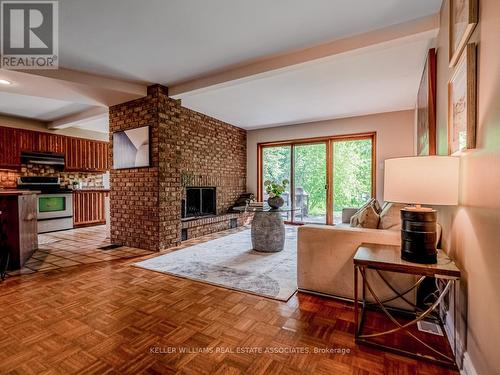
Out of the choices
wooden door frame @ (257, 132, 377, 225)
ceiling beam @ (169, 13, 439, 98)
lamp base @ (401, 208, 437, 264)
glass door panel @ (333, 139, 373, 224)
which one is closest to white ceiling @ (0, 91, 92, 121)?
ceiling beam @ (169, 13, 439, 98)

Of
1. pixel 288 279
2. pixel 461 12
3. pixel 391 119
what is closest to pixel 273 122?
pixel 391 119

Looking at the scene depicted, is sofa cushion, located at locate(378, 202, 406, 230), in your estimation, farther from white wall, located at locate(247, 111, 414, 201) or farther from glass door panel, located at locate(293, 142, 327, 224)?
glass door panel, located at locate(293, 142, 327, 224)

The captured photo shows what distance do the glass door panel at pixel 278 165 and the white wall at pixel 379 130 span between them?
308 mm

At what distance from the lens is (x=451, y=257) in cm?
163

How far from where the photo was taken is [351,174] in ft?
17.1

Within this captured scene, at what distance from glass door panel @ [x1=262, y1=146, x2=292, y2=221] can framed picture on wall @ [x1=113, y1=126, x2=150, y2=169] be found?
3.20 m

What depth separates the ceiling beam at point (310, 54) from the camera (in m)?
2.17

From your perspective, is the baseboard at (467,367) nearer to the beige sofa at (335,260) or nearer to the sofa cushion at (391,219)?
the beige sofa at (335,260)

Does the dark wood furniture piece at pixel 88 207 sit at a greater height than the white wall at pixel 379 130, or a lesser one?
lesser

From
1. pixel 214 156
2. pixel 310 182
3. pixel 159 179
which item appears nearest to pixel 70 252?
pixel 159 179

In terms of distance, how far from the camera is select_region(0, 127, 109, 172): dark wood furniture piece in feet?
16.6

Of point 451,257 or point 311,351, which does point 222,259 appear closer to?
point 311,351

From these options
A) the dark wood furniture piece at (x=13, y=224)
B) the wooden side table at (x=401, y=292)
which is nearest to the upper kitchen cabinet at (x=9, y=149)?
the dark wood furniture piece at (x=13, y=224)

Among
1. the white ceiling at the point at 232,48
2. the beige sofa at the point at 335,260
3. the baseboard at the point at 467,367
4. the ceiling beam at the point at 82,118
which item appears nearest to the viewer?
the baseboard at the point at 467,367
